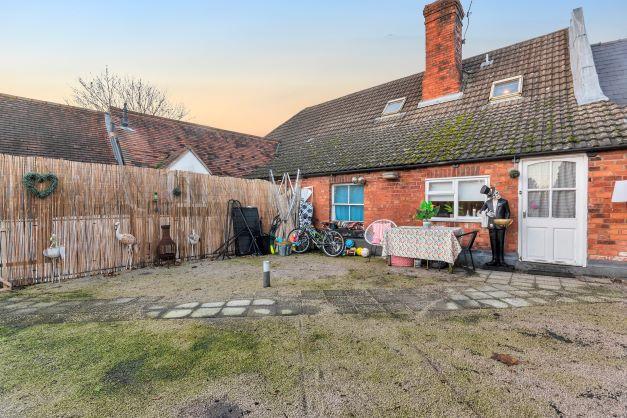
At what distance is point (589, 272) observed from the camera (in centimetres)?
568

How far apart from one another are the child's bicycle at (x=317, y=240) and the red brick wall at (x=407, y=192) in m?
1.21

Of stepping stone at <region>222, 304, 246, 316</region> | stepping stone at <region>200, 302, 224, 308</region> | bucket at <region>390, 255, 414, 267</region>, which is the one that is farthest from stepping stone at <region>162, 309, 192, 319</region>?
bucket at <region>390, 255, 414, 267</region>

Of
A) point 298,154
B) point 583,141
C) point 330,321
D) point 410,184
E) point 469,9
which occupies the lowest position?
point 330,321

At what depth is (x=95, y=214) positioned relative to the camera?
602 centimetres

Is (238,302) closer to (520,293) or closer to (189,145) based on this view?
(520,293)

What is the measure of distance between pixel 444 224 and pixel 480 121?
301 cm

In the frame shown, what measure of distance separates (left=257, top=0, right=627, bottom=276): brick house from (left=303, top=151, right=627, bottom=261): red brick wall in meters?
0.02

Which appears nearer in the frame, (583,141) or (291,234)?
(583,141)

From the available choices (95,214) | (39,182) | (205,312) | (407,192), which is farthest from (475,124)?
(39,182)

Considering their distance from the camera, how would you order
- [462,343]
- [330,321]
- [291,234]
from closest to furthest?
[462,343] < [330,321] < [291,234]

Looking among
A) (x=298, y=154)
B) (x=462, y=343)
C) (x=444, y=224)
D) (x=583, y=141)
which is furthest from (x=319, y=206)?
(x=462, y=343)

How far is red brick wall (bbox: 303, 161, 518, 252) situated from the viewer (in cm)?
662

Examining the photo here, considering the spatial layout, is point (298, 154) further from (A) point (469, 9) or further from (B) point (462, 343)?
(B) point (462, 343)

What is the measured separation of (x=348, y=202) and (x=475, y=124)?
4188 mm
